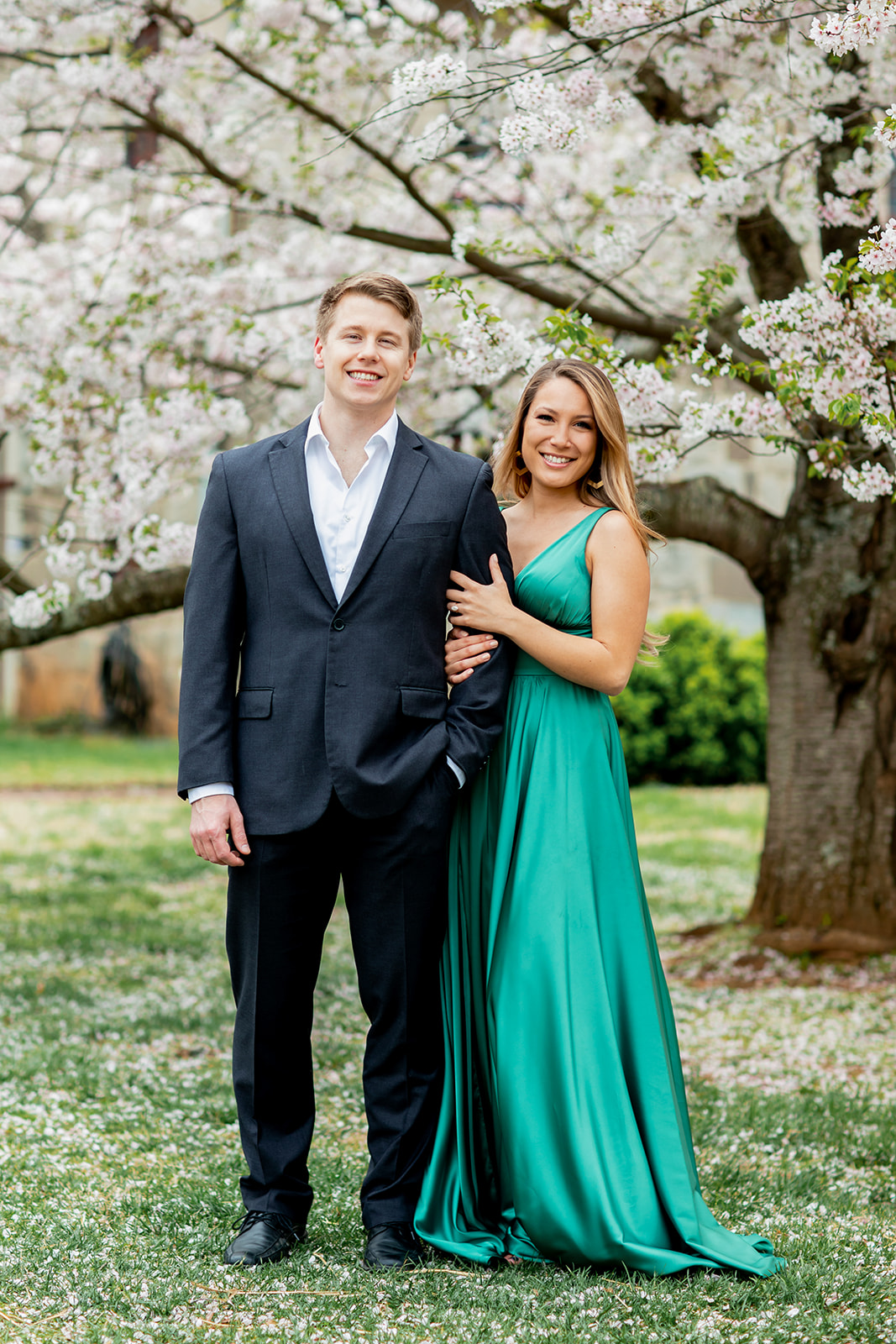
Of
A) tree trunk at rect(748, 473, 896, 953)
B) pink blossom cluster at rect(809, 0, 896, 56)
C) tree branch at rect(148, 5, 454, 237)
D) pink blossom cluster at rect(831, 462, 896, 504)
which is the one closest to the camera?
pink blossom cluster at rect(809, 0, 896, 56)

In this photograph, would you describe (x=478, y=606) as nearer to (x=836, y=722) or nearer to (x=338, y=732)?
(x=338, y=732)

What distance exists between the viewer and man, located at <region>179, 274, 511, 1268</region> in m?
2.80

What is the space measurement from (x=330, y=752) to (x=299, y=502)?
0.54m

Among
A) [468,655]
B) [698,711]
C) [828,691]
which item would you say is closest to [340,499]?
[468,655]

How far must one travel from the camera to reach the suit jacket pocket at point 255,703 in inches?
111

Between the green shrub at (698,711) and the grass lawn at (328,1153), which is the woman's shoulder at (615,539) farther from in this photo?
the green shrub at (698,711)

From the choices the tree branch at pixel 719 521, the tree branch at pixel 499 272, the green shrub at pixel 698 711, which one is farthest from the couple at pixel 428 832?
the green shrub at pixel 698 711

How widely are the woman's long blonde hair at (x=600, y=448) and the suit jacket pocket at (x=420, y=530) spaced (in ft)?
1.36

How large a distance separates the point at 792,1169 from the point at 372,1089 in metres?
1.39

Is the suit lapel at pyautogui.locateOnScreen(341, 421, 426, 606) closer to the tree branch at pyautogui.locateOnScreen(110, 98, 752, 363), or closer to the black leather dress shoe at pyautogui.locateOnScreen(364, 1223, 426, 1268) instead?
the black leather dress shoe at pyautogui.locateOnScreen(364, 1223, 426, 1268)

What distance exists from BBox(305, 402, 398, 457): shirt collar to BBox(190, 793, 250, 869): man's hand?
790 mm

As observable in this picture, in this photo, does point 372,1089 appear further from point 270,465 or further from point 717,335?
point 717,335

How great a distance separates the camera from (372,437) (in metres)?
2.93

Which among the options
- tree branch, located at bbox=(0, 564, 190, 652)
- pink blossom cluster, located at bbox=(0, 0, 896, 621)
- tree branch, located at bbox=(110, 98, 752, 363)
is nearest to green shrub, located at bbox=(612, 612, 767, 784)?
pink blossom cluster, located at bbox=(0, 0, 896, 621)
